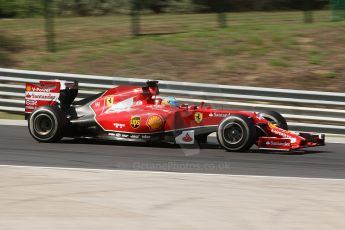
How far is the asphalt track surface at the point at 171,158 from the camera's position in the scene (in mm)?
9320

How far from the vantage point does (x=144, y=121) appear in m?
10.7

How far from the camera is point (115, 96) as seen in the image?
1098 cm

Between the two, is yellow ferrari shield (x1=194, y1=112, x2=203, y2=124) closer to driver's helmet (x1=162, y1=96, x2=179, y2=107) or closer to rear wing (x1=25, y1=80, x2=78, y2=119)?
driver's helmet (x1=162, y1=96, x2=179, y2=107)

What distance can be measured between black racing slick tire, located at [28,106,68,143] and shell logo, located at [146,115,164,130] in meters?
1.32

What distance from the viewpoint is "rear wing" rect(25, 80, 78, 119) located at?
11383 mm

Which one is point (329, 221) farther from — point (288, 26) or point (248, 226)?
point (288, 26)

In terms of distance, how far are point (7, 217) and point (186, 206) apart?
159 cm

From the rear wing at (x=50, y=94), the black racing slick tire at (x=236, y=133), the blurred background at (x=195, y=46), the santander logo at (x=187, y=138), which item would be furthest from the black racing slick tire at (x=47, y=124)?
the blurred background at (x=195, y=46)

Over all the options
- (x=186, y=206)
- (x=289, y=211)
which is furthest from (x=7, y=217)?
(x=289, y=211)

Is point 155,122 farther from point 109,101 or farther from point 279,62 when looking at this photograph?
point 279,62

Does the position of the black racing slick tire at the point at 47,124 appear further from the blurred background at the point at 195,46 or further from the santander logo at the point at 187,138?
the blurred background at the point at 195,46

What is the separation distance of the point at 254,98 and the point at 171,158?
3759 mm

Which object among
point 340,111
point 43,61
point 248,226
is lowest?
point 248,226

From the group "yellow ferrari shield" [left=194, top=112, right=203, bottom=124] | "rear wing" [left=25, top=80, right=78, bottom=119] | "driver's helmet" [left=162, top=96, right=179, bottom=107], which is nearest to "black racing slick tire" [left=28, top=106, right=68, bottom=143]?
"rear wing" [left=25, top=80, right=78, bottom=119]
